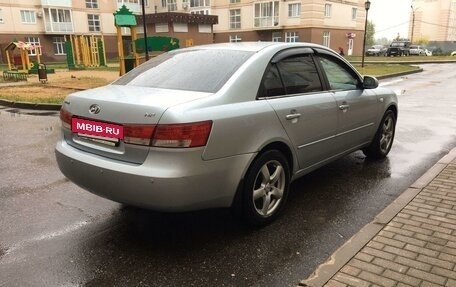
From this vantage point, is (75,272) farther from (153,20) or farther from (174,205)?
(153,20)

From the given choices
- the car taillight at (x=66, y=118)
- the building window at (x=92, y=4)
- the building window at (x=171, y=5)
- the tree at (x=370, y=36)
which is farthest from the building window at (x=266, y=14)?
the tree at (x=370, y=36)

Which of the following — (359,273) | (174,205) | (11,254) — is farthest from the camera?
(11,254)

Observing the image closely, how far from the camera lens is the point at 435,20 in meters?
101

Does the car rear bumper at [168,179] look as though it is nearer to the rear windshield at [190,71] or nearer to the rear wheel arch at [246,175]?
the rear wheel arch at [246,175]

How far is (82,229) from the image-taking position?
370 centimetres

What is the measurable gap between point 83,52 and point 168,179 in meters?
29.2

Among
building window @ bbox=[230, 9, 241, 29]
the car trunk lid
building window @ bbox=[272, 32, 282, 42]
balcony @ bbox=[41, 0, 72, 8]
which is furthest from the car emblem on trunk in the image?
building window @ bbox=[230, 9, 241, 29]

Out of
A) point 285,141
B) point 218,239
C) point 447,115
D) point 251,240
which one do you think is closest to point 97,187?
point 218,239

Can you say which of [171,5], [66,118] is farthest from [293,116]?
[171,5]

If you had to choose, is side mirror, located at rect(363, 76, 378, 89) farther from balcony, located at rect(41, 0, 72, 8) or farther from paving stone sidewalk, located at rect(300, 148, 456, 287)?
balcony, located at rect(41, 0, 72, 8)

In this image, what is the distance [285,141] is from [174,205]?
4.17 ft

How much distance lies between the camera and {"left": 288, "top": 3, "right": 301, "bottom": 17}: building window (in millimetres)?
44994

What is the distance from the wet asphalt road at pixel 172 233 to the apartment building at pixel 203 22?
128 feet

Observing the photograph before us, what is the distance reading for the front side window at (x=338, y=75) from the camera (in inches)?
179
